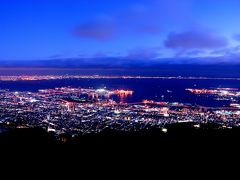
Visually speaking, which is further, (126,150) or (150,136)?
(150,136)

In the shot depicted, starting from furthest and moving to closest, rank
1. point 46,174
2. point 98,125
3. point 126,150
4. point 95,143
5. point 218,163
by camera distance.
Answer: point 98,125 < point 95,143 < point 126,150 < point 218,163 < point 46,174

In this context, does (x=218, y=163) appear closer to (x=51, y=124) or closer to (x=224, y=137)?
(x=224, y=137)

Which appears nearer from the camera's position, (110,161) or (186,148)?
(110,161)

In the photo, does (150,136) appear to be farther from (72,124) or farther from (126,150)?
(72,124)

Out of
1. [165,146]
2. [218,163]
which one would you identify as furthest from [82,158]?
[218,163]

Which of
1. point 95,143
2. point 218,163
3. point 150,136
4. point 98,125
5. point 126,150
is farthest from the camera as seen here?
point 98,125

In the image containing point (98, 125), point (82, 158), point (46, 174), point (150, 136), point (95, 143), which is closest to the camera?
point (46, 174)

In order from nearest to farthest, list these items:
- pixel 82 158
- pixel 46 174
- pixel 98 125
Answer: pixel 46 174
pixel 82 158
pixel 98 125

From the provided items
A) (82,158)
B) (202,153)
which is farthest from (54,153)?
(202,153)
